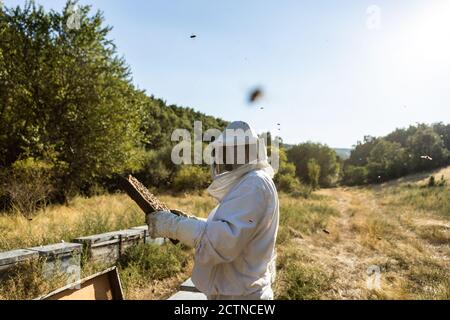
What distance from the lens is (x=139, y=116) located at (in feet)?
52.3

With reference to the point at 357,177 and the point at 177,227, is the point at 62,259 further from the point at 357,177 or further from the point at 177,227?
the point at 357,177

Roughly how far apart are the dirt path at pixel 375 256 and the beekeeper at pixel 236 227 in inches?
160

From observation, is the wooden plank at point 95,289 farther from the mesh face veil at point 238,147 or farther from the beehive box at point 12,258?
the mesh face veil at point 238,147

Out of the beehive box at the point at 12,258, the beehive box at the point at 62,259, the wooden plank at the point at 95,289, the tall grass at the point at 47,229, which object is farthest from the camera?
the tall grass at the point at 47,229

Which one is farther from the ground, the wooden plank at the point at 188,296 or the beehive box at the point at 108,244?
the beehive box at the point at 108,244

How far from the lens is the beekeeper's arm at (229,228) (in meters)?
1.88

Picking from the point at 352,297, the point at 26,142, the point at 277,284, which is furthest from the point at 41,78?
the point at 352,297

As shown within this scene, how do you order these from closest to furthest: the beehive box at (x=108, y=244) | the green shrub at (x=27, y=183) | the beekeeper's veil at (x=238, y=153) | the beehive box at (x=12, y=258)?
the beekeeper's veil at (x=238, y=153) < the beehive box at (x=12, y=258) < the beehive box at (x=108, y=244) < the green shrub at (x=27, y=183)

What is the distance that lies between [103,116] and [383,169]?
40289 mm

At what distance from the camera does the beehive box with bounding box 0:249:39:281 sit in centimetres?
450

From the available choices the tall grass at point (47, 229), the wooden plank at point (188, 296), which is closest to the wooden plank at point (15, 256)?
the tall grass at point (47, 229)

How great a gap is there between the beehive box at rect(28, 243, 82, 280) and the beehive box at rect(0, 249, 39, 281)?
0.13 m

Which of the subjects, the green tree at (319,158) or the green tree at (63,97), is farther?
the green tree at (319,158)
